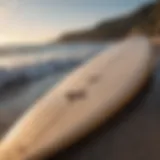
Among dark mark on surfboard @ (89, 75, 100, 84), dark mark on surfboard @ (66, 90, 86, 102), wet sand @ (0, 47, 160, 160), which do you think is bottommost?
wet sand @ (0, 47, 160, 160)

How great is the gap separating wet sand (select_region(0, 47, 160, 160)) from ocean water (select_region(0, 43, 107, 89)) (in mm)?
40

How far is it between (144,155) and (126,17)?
0.46 meters

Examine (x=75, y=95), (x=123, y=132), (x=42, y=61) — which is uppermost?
(x=42, y=61)

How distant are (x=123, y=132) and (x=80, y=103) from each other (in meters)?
0.09

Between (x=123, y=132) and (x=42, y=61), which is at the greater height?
(x=42, y=61)

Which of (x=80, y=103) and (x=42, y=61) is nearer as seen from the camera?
(x=80, y=103)

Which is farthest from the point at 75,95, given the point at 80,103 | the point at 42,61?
the point at 42,61

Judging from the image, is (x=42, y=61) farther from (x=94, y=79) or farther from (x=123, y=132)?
(x=123, y=132)

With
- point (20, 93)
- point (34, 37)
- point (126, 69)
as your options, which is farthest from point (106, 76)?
point (34, 37)

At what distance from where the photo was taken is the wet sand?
0.55m

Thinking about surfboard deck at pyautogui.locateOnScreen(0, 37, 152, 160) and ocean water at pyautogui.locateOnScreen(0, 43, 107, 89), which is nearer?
surfboard deck at pyautogui.locateOnScreen(0, 37, 152, 160)

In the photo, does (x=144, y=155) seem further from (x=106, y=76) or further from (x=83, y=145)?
(x=106, y=76)

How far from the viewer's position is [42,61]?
79 centimetres

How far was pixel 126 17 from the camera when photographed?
3.07 feet
